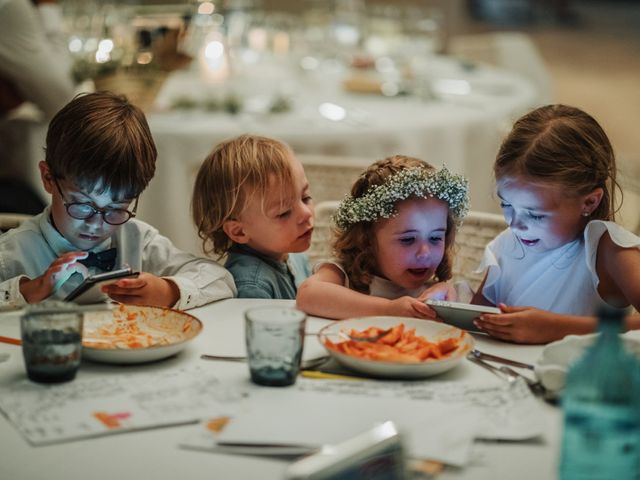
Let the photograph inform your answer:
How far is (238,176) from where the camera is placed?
6.95 feet

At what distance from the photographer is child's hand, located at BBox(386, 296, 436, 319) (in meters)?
1.75

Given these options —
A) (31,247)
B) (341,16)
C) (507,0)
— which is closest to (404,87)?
(341,16)

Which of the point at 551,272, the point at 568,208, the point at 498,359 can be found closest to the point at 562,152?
the point at 568,208

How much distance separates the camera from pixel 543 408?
4.56 ft

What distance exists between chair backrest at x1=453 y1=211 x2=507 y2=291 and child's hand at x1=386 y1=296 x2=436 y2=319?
2.55 ft

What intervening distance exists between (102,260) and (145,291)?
26cm

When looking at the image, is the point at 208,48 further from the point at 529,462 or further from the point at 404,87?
the point at 529,462

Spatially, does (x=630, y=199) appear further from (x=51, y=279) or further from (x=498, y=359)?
(x=51, y=279)

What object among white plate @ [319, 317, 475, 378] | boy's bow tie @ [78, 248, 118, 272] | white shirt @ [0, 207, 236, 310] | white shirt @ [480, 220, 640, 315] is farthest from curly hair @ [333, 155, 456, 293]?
boy's bow tie @ [78, 248, 118, 272]

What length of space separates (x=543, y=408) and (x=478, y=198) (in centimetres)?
258

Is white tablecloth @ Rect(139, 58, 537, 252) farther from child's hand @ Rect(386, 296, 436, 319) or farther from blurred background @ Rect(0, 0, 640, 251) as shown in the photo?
child's hand @ Rect(386, 296, 436, 319)

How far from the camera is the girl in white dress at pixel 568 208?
192 cm

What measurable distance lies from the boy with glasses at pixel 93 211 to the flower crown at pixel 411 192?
13.2 inches

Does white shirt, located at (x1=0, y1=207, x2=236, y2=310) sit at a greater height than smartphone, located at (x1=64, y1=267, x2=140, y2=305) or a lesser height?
lesser
